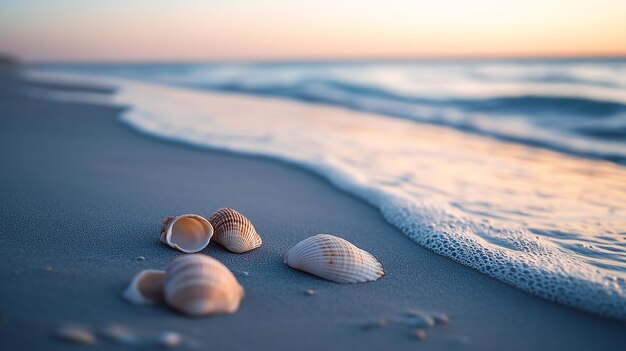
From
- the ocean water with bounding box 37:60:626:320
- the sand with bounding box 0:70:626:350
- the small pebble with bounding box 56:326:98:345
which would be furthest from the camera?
the ocean water with bounding box 37:60:626:320

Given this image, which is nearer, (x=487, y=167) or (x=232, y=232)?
(x=232, y=232)

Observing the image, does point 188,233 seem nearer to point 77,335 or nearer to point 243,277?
point 243,277

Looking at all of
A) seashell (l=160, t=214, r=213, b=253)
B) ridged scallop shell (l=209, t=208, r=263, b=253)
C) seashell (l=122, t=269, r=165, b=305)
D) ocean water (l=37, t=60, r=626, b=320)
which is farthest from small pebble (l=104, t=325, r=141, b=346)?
ocean water (l=37, t=60, r=626, b=320)

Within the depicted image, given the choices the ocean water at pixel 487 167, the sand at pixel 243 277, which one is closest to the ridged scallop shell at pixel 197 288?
the sand at pixel 243 277

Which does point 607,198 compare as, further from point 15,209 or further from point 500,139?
point 15,209

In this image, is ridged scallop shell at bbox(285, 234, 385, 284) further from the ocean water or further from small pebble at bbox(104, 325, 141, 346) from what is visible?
small pebble at bbox(104, 325, 141, 346)

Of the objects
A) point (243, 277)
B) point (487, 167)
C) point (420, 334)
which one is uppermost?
point (487, 167)

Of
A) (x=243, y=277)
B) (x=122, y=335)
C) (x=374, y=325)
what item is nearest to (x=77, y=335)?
(x=122, y=335)
